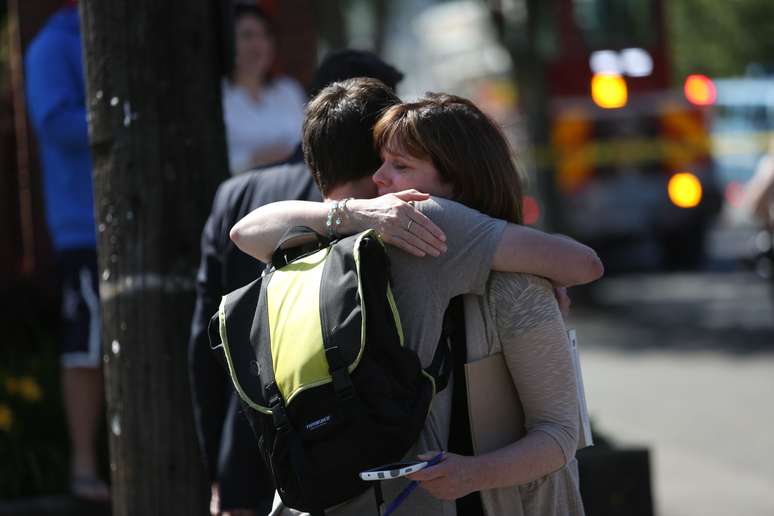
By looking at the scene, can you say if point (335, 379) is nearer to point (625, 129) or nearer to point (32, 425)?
point (32, 425)

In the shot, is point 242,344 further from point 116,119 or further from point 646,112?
point 646,112

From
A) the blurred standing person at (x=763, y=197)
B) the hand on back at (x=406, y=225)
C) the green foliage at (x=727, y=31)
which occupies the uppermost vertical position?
the green foliage at (x=727, y=31)

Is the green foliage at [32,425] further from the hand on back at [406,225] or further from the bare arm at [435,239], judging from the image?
the hand on back at [406,225]

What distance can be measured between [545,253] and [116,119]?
146 centimetres

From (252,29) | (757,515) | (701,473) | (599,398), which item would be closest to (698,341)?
(599,398)

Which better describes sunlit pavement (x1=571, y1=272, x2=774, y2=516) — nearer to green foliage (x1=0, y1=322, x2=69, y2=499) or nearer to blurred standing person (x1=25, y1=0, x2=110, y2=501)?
blurred standing person (x1=25, y1=0, x2=110, y2=501)

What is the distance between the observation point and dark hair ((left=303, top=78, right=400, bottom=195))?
2.56 meters

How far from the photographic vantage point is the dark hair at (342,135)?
8.39 feet

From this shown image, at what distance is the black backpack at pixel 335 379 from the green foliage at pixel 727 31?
101ft

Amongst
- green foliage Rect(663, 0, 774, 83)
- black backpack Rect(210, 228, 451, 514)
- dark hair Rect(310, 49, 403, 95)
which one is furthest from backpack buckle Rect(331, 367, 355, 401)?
green foliage Rect(663, 0, 774, 83)

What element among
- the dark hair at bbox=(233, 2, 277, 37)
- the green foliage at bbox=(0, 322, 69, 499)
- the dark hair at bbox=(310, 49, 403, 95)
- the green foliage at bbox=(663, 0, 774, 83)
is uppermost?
the green foliage at bbox=(663, 0, 774, 83)

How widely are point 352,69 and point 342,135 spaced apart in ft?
2.56

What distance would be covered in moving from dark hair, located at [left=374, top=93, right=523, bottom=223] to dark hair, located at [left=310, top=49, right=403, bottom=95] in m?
0.84

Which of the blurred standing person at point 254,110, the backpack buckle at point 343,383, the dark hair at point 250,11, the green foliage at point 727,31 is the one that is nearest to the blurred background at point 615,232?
the backpack buckle at point 343,383
